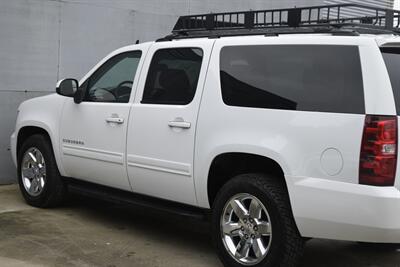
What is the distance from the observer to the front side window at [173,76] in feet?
16.5

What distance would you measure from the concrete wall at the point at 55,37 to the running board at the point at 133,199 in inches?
84.4

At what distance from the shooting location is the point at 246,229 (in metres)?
4.49

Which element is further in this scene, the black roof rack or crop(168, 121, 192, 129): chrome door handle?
crop(168, 121, 192, 129): chrome door handle

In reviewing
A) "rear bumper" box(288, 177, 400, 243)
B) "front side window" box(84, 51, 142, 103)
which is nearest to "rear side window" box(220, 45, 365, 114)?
"rear bumper" box(288, 177, 400, 243)

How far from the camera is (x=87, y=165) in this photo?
5.92 m

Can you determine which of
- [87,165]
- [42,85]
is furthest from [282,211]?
[42,85]

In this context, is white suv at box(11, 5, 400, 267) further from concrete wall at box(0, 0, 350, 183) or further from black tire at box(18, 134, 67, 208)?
concrete wall at box(0, 0, 350, 183)

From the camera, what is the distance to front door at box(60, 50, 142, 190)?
5543mm

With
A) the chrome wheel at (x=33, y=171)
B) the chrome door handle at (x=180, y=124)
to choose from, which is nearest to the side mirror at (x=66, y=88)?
the chrome wheel at (x=33, y=171)

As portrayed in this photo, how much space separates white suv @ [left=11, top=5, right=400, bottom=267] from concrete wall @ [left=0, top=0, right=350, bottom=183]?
6.57ft

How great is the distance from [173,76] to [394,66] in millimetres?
2017

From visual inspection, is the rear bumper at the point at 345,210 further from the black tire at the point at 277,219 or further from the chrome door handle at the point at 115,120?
the chrome door handle at the point at 115,120

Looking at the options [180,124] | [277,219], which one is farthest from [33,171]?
[277,219]

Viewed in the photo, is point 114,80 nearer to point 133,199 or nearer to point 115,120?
point 115,120
